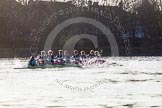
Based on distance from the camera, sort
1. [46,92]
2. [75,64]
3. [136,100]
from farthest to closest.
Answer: [75,64], [46,92], [136,100]

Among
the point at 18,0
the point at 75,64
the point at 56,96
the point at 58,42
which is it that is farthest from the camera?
the point at 18,0

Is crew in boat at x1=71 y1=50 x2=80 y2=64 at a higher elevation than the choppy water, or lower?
higher

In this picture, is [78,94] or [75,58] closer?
[78,94]

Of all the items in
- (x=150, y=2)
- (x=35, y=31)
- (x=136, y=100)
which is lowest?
(x=136, y=100)

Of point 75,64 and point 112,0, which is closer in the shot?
point 75,64

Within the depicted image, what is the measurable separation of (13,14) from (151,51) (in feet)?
101

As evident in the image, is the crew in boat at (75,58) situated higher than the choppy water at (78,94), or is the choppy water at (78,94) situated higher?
the crew in boat at (75,58)

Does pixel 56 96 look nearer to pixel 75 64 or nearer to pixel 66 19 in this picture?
pixel 75 64

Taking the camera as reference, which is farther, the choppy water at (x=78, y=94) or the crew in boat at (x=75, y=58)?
the crew in boat at (x=75, y=58)

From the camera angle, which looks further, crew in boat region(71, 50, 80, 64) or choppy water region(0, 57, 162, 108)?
crew in boat region(71, 50, 80, 64)

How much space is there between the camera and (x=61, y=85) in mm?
30578

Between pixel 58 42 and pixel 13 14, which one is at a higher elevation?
pixel 13 14

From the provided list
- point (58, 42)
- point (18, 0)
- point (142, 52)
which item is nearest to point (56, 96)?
point (58, 42)

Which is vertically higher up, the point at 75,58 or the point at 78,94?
the point at 75,58
